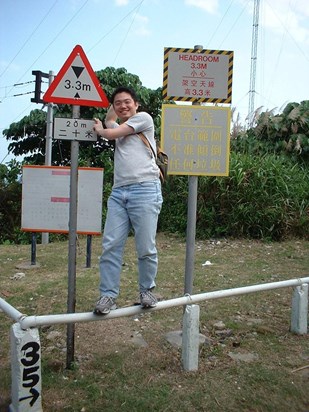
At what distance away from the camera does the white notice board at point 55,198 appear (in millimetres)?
6211

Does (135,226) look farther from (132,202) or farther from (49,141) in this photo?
(49,141)

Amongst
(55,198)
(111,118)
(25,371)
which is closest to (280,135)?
(55,198)

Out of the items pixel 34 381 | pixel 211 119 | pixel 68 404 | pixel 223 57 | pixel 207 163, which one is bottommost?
pixel 68 404

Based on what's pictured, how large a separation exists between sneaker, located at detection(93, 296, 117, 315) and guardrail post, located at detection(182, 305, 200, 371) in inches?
22.5

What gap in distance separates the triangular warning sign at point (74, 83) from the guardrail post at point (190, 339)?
1.70m

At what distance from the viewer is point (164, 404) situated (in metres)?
2.83

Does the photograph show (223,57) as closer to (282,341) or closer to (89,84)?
(89,84)

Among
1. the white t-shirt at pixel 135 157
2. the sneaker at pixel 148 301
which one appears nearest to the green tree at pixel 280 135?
the white t-shirt at pixel 135 157

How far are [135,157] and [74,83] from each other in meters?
0.69

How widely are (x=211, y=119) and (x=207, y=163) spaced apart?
0.38m

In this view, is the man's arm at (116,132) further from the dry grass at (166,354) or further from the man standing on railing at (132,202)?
the dry grass at (166,354)

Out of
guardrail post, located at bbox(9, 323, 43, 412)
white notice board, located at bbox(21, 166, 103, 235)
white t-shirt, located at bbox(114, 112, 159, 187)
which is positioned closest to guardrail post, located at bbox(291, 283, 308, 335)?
white t-shirt, located at bbox(114, 112, 159, 187)

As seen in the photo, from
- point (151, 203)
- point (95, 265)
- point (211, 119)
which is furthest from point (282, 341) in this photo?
point (95, 265)

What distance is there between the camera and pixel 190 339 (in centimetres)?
319
